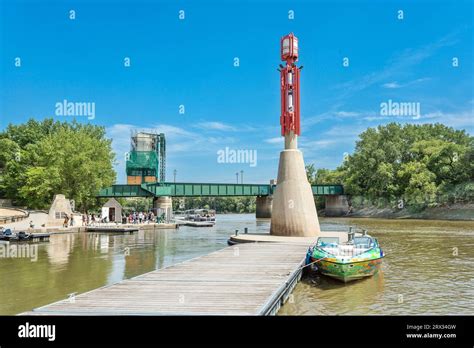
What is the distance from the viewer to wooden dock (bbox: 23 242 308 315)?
11.6 metres

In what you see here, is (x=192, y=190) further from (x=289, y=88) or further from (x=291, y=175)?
(x=291, y=175)

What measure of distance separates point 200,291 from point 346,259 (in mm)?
7728

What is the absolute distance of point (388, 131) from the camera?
113 m

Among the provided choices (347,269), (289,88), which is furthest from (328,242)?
(289,88)

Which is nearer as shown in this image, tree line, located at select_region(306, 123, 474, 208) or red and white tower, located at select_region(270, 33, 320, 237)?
red and white tower, located at select_region(270, 33, 320, 237)

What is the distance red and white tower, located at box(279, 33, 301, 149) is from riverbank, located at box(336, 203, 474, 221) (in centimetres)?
6011

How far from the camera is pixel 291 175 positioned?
32.4 meters

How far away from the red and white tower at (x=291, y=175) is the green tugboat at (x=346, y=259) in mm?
10862

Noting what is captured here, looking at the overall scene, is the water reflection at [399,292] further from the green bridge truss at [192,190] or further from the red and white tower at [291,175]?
the green bridge truss at [192,190]

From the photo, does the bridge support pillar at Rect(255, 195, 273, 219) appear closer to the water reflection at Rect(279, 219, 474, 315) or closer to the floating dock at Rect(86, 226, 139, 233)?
the floating dock at Rect(86, 226, 139, 233)

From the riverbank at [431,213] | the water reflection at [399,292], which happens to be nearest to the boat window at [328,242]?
the water reflection at [399,292]

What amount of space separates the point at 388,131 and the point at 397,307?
10542 centimetres

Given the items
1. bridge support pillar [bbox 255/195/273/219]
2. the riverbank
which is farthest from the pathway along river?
bridge support pillar [bbox 255/195/273/219]

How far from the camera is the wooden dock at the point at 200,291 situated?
457 inches
